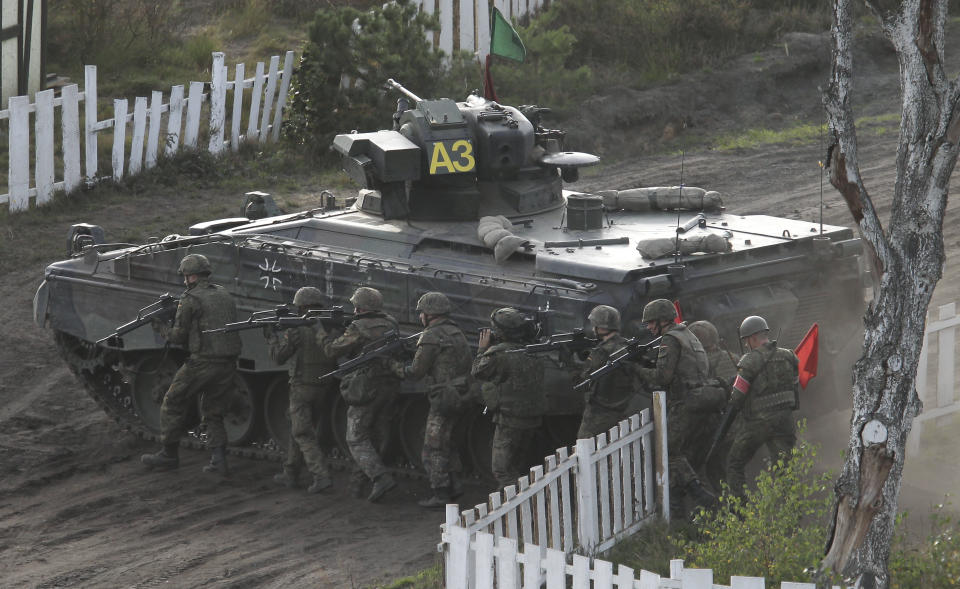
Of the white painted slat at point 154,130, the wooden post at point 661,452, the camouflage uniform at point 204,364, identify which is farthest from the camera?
the white painted slat at point 154,130

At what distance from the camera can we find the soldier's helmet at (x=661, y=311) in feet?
30.5

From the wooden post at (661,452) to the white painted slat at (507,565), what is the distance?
204cm

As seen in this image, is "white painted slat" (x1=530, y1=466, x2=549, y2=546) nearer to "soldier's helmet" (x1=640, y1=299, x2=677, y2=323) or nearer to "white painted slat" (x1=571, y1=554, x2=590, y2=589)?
"white painted slat" (x1=571, y1=554, x2=590, y2=589)

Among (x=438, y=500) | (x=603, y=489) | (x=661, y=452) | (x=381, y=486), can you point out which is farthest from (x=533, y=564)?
(x=381, y=486)

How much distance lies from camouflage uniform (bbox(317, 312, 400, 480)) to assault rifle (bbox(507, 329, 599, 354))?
3.81ft

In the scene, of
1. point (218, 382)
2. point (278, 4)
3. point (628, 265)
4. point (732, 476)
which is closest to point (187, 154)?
point (278, 4)

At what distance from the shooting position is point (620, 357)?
907cm

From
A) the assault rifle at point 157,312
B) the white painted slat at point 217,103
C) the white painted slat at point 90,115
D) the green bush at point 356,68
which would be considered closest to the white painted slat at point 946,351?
the assault rifle at point 157,312

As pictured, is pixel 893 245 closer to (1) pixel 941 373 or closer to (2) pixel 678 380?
(2) pixel 678 380

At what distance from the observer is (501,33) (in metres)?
12.8

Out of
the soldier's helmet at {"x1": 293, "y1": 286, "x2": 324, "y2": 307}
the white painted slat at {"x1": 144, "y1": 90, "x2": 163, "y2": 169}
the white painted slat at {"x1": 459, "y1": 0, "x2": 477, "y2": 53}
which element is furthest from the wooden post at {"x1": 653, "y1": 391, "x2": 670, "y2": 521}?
the white painted slat at {"x1": 459, "y1": 0, "x2": 477, "y2": 53}

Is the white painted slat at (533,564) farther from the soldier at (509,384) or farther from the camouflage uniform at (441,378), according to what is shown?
the camouflage uniform at (441,378)

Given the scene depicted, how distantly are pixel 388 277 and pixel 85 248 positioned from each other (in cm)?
323

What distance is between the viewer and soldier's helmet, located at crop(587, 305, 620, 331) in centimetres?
926
